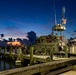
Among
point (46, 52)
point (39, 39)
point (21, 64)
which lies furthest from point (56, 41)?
point (21, 64)

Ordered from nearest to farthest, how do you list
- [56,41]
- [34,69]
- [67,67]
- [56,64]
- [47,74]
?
[34,69] → [47,74] → [56,64] → [67,67] → [56,41]

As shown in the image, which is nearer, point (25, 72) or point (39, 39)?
point (25, 72)

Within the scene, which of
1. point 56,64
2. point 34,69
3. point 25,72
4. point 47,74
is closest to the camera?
point 25,72

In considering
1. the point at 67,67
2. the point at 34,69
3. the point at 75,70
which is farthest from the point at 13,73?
the point at 75,70

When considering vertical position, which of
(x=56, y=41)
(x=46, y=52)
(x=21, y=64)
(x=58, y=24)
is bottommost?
(x=21, y=64)

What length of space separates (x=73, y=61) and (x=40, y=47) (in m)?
26.8

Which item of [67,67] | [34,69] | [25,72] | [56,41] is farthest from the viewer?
[56,41]

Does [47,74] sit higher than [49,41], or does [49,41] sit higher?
[49,41]

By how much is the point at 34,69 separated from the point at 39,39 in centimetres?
3188

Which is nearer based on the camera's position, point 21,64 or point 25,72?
point 25,72

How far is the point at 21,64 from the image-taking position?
29.9 metres

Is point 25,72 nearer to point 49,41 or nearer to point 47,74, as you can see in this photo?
point 47,74

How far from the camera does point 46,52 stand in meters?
30.2

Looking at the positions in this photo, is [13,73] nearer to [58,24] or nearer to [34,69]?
[34,69]
